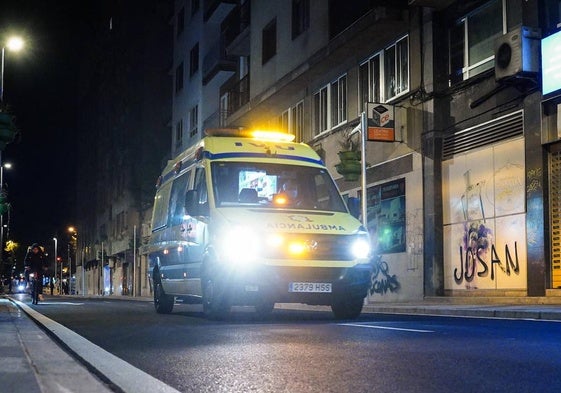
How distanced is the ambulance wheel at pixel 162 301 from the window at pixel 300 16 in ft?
51.8

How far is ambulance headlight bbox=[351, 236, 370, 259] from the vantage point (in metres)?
10.8

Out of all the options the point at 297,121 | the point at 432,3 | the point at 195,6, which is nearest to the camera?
the point at 432,3

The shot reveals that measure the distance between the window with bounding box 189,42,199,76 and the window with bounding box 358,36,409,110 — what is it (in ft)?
73.4

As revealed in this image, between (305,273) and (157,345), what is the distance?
3.25 m

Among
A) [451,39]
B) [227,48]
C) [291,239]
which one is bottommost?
[291,239]

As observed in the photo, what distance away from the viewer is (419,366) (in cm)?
564

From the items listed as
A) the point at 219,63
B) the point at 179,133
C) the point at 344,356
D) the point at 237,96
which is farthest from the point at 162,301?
the point at 179,133

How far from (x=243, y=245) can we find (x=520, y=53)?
8.85 meters

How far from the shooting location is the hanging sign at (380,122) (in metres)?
21.5

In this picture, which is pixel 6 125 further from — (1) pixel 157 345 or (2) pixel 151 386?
(2) pixel 151 386

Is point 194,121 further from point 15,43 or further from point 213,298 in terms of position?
point 213,298

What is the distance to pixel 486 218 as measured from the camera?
18594 mm

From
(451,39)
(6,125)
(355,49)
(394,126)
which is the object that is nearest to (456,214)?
(394,126)

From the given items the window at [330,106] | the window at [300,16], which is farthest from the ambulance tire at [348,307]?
the window at [300,16]
